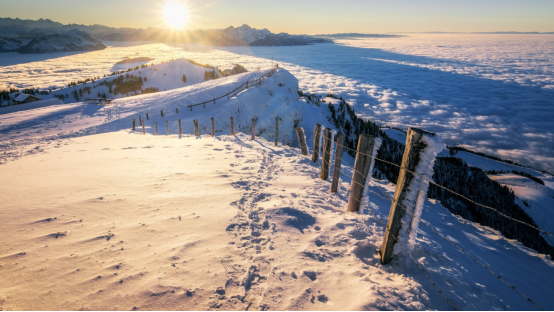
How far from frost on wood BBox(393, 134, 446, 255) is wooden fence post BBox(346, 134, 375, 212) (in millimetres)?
1266

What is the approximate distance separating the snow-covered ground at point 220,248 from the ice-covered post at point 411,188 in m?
0.36

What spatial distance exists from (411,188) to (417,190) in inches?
3.7

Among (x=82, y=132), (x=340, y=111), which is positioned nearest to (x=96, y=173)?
(x=82, y=132)

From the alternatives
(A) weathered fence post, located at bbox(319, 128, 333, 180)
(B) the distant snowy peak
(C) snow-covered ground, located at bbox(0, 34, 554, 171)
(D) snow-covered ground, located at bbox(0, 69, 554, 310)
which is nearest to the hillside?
(C) snow-covered ground, located at bbox(0, 34, 554, 171)

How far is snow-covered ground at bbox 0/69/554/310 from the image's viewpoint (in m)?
2.86

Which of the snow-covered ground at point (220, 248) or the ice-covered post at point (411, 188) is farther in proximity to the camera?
the ice-covered post at point (411, 188)

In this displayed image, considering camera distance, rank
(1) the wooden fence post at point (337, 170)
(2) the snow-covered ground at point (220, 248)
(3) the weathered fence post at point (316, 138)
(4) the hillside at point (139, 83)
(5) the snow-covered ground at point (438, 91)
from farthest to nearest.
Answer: (5) the snow-covered ground at point (438, 91)
(4) the hillside at point (139, 83)
(3) the weathered fence post at point (316, 138)
(1) the wooden fence post at point (337, 170)
(2) the snow-covered ground at point (220, 248)

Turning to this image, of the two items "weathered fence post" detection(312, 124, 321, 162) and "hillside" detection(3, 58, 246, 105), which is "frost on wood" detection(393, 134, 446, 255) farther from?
"hillside" detection(3, 58, 246, 105)

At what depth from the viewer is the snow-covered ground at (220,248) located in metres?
2.86

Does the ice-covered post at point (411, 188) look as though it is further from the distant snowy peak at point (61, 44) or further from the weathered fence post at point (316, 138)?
the distant snowy peak at point (61, 44)

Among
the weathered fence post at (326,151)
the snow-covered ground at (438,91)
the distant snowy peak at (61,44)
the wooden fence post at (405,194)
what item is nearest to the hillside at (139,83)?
the snow-covered ground at (438,91)

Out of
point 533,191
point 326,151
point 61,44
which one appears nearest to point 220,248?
point 326,151

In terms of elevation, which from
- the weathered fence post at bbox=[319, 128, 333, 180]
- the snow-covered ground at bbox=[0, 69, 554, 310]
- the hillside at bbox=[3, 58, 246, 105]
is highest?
the hillside at bbox=[3, 58, 246, 105]

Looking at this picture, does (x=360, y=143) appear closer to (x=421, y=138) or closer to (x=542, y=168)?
(x=421, y=138)
